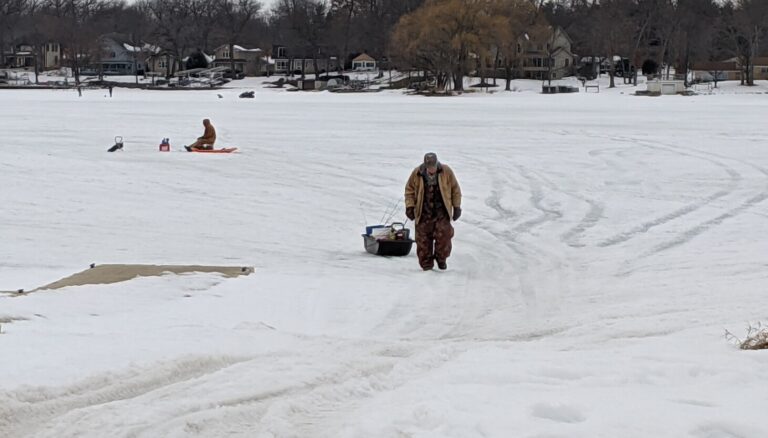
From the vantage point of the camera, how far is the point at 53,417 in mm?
5852

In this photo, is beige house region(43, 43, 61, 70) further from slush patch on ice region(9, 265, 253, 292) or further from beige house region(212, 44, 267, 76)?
slush patch on ice region(9, 265, 253, 292)

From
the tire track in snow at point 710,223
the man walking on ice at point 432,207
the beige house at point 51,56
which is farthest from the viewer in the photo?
the beige house at point 51,56

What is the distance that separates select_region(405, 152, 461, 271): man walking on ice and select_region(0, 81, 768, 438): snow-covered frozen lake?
0.34m

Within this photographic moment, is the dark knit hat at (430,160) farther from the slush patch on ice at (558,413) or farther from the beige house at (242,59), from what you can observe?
the beige house at (242,59)

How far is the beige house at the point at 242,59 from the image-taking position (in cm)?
13338

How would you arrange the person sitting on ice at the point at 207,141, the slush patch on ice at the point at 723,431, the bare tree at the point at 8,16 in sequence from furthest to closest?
the bare tree at the point at 8,16
the person sitting on ice at the point at 207,141
the slush patch on ice at the point at 723,431

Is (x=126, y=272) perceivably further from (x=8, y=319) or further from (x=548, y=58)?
(x=548, y=58)

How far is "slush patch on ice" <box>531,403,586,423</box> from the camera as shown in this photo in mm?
5449

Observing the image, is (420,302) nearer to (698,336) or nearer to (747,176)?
(698,336)

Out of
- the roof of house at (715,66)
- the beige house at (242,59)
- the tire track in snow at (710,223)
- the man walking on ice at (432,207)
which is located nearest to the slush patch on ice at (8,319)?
the man walking on ice at (432,207)

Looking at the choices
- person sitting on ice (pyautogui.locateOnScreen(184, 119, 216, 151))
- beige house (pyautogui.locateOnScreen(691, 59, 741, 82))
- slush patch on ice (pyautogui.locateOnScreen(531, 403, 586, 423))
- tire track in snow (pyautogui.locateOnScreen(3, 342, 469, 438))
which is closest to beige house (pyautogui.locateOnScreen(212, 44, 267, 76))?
beige house (pyautogui.locateOnScreen(691, 59, 741, 82))

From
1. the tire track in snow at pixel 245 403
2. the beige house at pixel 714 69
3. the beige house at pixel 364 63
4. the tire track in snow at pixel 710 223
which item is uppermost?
the beige house at pixel 364 63

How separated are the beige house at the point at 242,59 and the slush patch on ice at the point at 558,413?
12725 cm

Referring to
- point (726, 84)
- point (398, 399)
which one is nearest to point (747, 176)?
point (398, 399)
